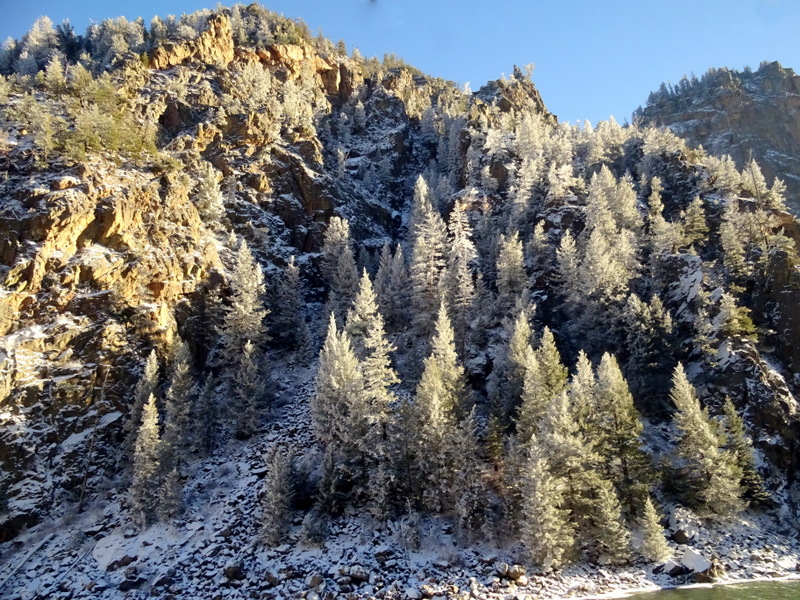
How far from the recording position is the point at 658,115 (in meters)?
162

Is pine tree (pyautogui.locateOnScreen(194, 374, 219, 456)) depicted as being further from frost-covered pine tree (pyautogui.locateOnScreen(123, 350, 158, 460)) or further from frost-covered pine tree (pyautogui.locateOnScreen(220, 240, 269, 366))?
frost-covered pine tree (pyautogui.locateOnScreen(220, 240, 269, 366))

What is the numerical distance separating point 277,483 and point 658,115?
587ft

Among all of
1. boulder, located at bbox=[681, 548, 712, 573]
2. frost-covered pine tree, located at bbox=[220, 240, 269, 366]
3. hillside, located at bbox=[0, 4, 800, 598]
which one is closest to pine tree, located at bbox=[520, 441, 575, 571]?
hillside, located at bbox=[0, 4, 800, 598]

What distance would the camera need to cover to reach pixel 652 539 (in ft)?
90.4

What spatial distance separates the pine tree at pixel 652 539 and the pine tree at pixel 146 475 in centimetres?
3126

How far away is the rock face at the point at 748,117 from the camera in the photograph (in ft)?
424

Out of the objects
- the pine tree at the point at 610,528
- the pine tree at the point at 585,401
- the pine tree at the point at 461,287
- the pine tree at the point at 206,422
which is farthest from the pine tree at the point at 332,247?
the pine tree at the point at 610,528

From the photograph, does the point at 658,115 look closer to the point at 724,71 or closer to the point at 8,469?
the point at 724,71

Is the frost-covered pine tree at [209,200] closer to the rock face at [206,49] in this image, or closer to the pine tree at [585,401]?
the rock face at [206,49]

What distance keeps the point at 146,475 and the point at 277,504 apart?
32.0 ft

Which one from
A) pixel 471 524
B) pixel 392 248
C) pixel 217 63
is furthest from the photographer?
pixel 217 63

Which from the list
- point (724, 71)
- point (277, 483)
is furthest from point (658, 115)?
point (277, 483)

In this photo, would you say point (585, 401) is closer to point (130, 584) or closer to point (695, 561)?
point (695, 561)

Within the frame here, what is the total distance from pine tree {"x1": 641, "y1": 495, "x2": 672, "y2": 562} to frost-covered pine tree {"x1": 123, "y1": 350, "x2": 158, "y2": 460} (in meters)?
35.3
